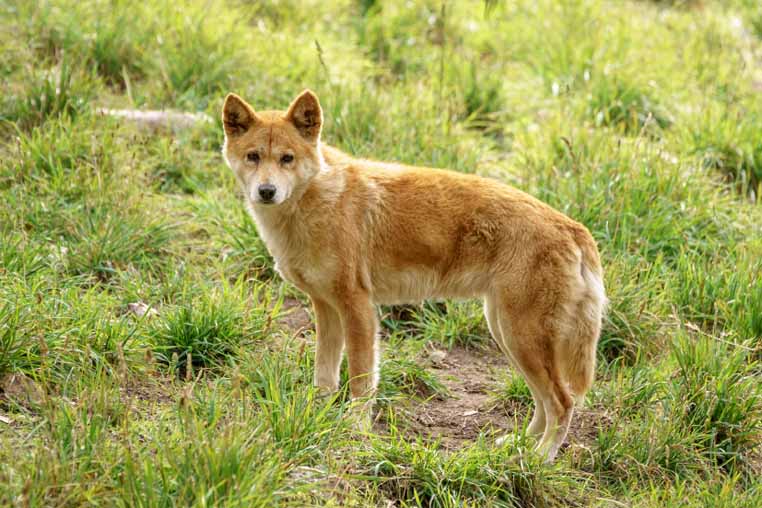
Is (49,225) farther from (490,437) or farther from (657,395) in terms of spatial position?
(657,395)

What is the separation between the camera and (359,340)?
4969mm

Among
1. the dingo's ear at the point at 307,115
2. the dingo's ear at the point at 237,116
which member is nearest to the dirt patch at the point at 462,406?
the dingo's ear at the point at 307,115

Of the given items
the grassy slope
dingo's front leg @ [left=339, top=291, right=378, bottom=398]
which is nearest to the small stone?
the grassy slope

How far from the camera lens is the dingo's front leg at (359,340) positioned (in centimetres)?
497

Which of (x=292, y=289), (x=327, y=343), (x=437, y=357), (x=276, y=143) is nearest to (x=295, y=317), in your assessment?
(x=292, y=289)

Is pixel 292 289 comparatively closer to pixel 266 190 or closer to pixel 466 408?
pixel 466 408

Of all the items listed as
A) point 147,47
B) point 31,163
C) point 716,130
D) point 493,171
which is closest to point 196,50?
point 147,47

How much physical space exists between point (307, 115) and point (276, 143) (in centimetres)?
27

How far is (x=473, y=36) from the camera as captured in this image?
10.4 m

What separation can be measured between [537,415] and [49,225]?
3558mm

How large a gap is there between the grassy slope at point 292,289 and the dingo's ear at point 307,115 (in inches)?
46.1

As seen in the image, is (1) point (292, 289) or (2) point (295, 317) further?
(1) point (292, 289)

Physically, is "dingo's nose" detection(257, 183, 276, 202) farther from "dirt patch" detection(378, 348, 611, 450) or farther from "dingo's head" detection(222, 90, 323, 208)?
"dirt patch" detection(378, 348, 611, 450)

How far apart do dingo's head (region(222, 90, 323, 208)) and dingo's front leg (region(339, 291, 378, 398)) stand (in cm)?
69
